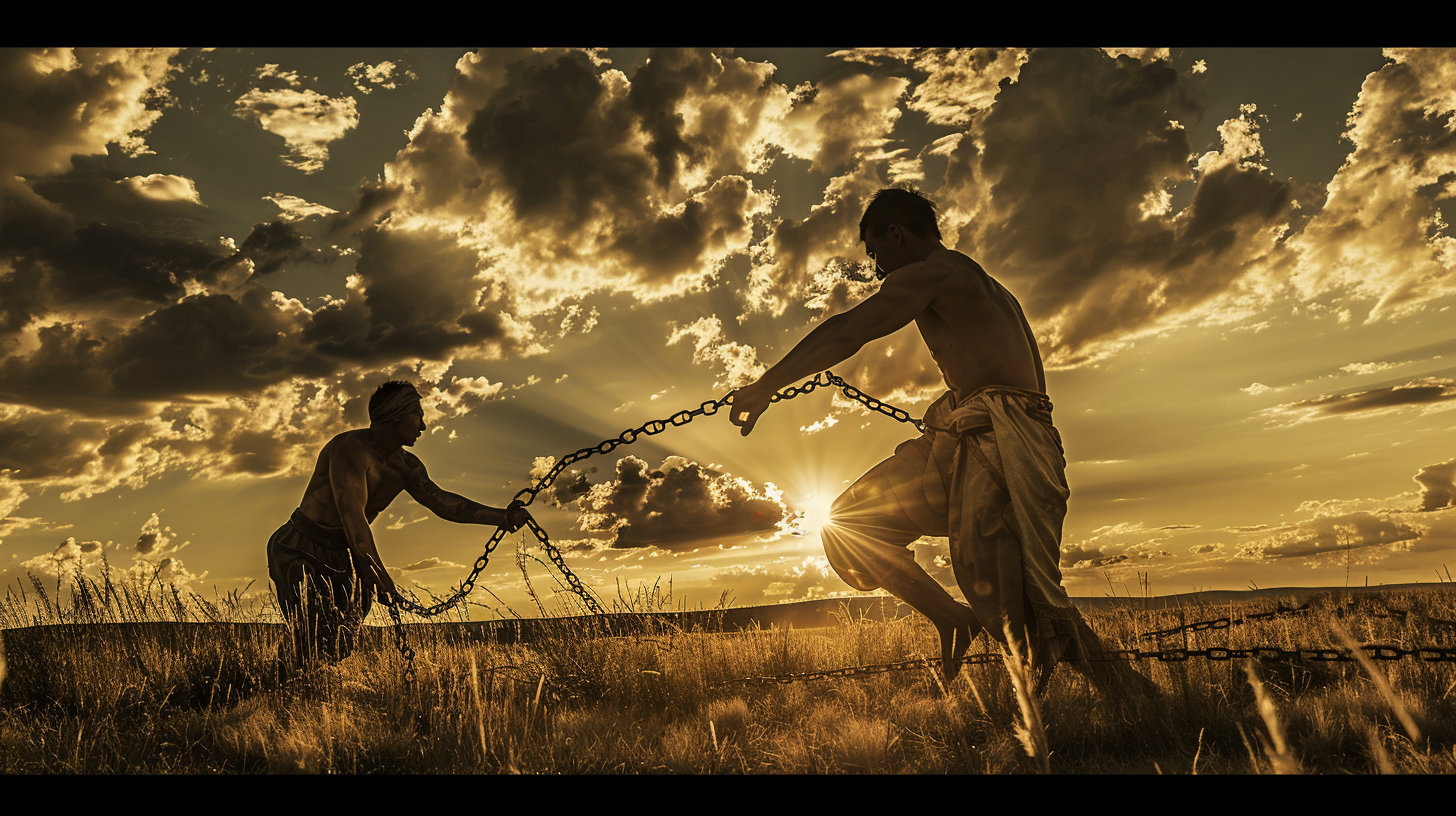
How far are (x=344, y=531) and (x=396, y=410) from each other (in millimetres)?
988


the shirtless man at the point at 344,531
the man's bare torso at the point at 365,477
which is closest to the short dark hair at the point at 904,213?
the shirtless man at the point at 344,531

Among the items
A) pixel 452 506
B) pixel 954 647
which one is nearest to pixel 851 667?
pixel 954 647

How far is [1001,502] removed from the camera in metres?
4.04

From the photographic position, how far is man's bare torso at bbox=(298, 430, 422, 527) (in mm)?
6434

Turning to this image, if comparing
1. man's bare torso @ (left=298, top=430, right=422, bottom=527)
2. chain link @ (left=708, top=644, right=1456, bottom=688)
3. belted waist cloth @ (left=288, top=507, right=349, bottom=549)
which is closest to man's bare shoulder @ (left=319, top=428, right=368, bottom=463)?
man's bare torso @ (left=298, top=430, right=422, bottom=527)

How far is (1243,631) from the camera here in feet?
22.1

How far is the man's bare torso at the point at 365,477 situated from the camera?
6.43 m

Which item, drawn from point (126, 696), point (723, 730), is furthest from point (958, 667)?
point (126, 696)

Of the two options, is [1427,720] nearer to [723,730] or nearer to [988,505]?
[988,505]

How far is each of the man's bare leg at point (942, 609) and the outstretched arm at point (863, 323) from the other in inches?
52.3

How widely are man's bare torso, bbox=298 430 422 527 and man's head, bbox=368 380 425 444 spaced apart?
0.16m

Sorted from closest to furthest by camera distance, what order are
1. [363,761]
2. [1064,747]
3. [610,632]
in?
[1064,747] < [363,761] < [610,632]

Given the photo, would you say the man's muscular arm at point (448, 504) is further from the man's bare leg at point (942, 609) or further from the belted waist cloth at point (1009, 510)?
the belted waist cloth at point (1009, 510)

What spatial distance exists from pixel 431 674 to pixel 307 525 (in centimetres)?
162
